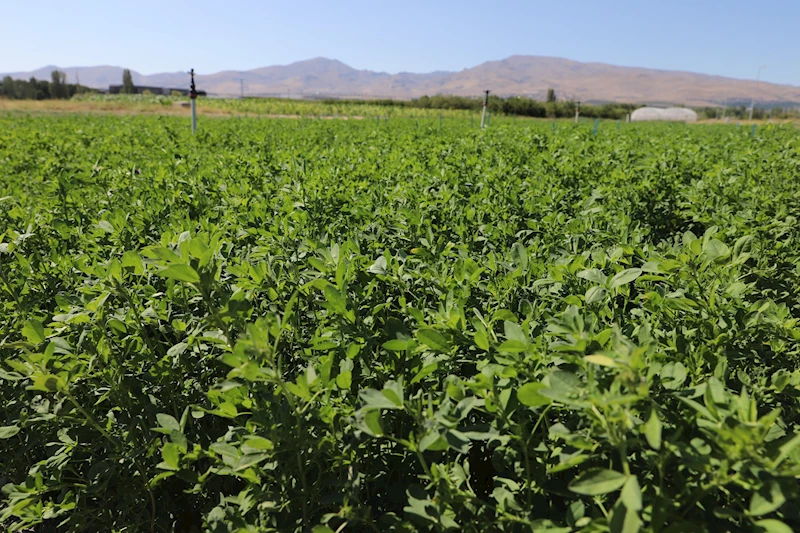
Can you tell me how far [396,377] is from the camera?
4.75ft

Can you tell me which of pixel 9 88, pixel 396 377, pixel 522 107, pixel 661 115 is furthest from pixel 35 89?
pixel 396 377

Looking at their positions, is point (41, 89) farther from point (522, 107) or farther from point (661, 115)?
point (661, 115)

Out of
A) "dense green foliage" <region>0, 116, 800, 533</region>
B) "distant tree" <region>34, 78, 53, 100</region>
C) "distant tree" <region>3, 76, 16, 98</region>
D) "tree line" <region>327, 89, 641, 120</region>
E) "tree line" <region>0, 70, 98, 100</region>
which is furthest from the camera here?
"distant tree" <region>3, 76, 16, 98</region>

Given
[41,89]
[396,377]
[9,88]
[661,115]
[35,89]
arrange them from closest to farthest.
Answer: [396,377]
[661,115]
[35,89]
[9,88]
[41,89]

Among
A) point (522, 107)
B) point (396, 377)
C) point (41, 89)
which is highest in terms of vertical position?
point (41, 89)

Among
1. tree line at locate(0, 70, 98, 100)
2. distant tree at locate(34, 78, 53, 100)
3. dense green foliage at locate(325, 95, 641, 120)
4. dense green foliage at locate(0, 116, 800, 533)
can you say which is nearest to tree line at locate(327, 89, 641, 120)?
dense green foliage at locate(325, 95, 641, 120)

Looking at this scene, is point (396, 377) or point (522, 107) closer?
point (396, 377)

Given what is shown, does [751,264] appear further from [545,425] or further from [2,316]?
[2,316]

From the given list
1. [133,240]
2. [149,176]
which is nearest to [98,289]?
[133,240]

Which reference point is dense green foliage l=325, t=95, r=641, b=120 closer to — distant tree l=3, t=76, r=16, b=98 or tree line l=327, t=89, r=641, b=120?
tree line l=327, t=89, r=641, b=120

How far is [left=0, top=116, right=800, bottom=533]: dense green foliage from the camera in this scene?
1.03m

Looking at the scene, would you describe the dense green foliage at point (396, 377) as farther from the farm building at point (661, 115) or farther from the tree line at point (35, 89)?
the tree line at point (35, 89)

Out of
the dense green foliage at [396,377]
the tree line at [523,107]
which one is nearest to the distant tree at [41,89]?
the tree line at [523,107]

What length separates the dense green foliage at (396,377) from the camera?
40.7 inches
